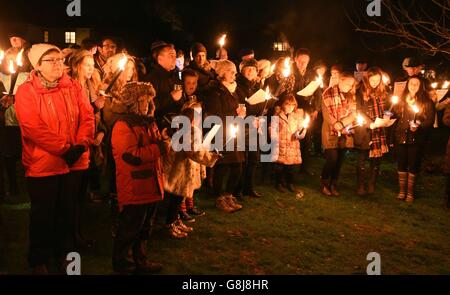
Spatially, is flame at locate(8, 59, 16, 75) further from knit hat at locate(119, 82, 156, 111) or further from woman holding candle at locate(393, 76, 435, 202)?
woman holding candle at locate(393, 76, 435, 202)

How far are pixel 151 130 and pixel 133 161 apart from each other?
0.43 meters

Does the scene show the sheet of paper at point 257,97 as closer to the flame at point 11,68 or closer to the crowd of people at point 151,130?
the crowd of people at point 151,130

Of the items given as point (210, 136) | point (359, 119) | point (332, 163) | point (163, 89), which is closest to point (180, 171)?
point (210, 136)

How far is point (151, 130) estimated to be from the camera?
16.7ft

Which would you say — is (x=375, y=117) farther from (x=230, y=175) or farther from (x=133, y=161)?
(x=133, y=161)

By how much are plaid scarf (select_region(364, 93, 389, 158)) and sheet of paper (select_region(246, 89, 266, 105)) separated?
7.12 ft

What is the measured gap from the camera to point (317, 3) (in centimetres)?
2344

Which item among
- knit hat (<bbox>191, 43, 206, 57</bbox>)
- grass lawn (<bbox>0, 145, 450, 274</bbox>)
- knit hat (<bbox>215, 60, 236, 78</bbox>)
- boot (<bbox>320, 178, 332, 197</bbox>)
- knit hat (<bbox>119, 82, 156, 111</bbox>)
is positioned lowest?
grass lawn (<bbox>0, 145, 450, 274</bbox>)

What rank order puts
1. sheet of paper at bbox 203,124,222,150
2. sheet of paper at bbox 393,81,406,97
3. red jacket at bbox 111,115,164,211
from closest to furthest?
red jacket at bbox 111,115,164,211, sheet of paper at bbox 203,124,222,150, sheet of paper at bbox 393,81,406,97

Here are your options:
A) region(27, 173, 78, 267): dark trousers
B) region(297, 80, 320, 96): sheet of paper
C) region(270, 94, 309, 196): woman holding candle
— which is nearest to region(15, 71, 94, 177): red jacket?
region(27, 173, 78, 267): dark trousers

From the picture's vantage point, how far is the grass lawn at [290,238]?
5.58m

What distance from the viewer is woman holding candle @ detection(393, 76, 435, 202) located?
8.60m
